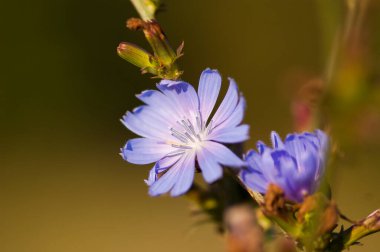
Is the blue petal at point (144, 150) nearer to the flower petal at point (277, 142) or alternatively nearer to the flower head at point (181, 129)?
the flower head at point (181, 129)

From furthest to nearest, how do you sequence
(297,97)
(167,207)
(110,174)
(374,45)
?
(110,174) < (167,207) < (297,97) < (374,45)

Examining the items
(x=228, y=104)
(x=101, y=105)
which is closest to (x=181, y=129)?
(x=228, y=104)

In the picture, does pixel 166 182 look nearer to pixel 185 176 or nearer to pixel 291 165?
pixel 185 176

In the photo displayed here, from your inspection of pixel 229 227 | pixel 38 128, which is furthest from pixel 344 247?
pixel 38 128

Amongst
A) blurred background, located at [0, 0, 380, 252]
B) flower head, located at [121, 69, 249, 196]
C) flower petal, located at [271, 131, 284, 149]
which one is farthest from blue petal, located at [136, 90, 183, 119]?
blurred background, located at [0, 0, 380, 252]

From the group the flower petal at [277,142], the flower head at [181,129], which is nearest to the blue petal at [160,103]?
the flower head at [181,129]

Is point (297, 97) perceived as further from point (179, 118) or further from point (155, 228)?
point (155, 228)
